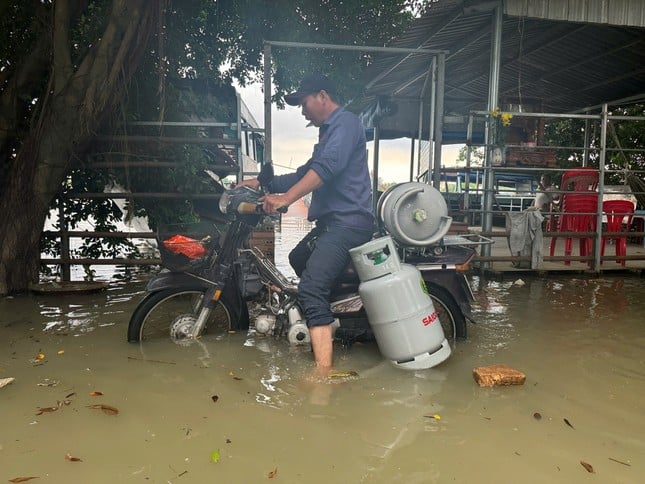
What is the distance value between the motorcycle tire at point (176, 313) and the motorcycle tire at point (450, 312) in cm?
150

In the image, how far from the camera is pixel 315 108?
3203 millimetres

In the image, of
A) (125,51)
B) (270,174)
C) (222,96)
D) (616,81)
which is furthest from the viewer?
(616,81)

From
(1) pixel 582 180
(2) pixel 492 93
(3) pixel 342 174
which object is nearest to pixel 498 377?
(3) pixel 342 174

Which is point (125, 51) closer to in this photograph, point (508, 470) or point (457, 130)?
point (508, 470)

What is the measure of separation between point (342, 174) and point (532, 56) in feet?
23.1

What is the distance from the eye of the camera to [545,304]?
512 cm

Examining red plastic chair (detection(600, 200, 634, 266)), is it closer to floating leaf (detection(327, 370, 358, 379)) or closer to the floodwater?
the floodwater

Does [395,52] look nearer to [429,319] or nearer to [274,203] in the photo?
[274,203]

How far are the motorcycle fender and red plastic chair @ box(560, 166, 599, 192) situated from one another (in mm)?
6117

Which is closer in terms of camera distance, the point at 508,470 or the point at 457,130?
the point at 508,470

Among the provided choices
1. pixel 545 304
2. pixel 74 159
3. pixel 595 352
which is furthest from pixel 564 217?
pixel 74 159

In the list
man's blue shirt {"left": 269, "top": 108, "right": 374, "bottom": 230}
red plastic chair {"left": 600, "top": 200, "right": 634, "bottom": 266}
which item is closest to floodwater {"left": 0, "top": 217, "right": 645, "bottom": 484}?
man's blue shirt {"left": 269, "top": 108, "right": 374, "bottom": 230}

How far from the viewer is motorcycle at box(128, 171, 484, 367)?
127 inches

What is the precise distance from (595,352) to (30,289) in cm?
568
